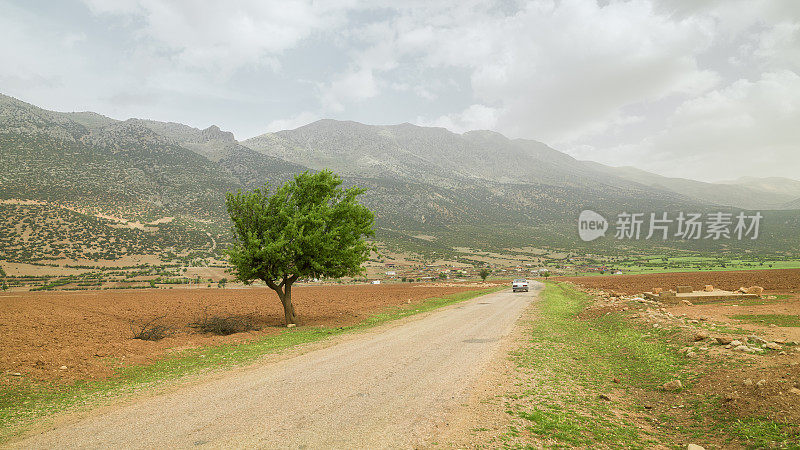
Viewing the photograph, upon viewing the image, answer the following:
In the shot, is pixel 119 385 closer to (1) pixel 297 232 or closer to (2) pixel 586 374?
(1) pixel 297 232

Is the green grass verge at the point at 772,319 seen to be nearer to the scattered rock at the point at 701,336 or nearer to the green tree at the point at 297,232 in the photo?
the scattered rock at the point at 701,336

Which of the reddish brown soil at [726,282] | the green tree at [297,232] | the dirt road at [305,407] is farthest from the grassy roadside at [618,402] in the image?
the reddish brown soil at [726,282]

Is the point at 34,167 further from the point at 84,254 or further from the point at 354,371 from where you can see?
the point at 354,371

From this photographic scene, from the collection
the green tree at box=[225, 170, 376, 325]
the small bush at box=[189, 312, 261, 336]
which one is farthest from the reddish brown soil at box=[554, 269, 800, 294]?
the small bush at box=[189, 312, 261, 336]

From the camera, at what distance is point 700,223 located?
192750 millimetres

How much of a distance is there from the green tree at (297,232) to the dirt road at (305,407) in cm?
934

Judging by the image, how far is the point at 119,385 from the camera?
35.0ft

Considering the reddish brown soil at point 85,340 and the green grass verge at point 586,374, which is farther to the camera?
the reddish brown soil at point 85,340

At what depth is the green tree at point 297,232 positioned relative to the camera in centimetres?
2164

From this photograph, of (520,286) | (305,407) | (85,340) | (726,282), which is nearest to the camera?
(305,407)

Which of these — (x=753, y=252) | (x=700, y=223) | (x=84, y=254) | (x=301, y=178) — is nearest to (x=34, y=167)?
(x=84, y=254)

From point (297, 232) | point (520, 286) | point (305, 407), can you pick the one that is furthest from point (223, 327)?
point (520, 286)

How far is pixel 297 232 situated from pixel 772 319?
81.0 ft

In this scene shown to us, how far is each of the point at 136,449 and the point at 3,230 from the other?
110 metres
